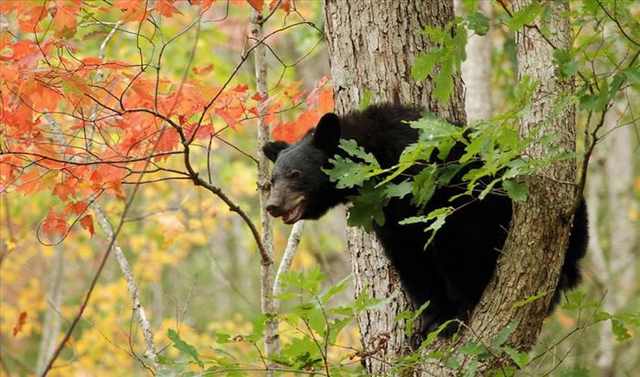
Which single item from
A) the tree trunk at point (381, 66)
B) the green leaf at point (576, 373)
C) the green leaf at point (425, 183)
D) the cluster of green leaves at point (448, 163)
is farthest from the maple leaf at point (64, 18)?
the green leaf at point (576, 373)

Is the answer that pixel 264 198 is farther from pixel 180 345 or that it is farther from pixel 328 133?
pixel 180 345

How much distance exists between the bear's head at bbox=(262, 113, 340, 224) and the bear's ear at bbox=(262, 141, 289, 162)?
0.23 m

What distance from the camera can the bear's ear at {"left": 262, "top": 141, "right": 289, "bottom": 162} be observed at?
18.3 ft

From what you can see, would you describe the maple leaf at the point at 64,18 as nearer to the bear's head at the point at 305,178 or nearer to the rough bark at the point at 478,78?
the bear's head at the point at 305,178

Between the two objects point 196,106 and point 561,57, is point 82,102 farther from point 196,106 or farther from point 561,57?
point 561,57

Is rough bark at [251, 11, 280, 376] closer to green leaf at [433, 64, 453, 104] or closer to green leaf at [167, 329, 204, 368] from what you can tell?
green leaf at [167, 329, 204, 368]

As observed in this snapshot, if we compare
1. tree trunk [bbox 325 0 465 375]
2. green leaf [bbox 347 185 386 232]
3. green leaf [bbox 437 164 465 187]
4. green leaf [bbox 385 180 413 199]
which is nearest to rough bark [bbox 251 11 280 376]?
tree trunk [bbox 325 0 465 375]

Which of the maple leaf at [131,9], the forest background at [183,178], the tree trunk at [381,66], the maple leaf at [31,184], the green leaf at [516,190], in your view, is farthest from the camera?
the tree trunk at [381,66]

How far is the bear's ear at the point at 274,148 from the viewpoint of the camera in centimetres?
559

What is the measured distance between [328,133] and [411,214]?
2.20 ft

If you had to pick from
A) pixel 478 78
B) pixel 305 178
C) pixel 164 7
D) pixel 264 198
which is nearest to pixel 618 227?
pixel 478 78

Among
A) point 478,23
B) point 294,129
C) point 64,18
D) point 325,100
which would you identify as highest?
point 64,18

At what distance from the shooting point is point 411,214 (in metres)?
4.97

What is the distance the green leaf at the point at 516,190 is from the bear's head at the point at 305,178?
57.2 inches
